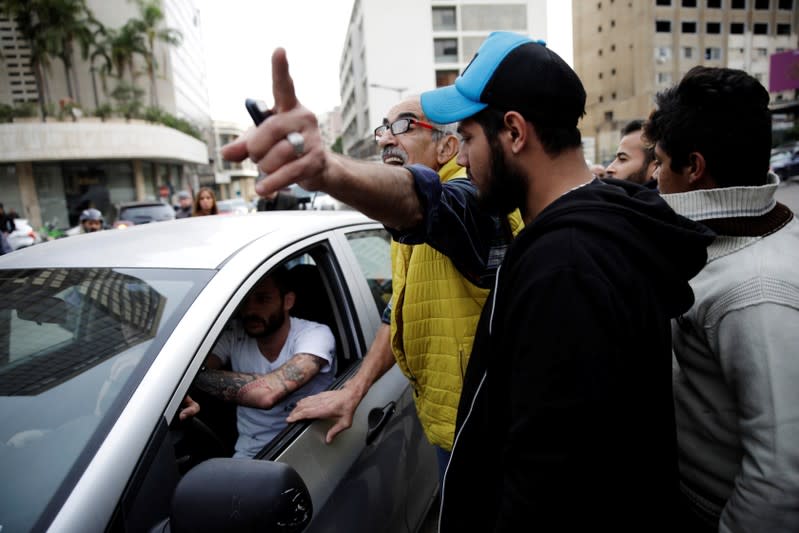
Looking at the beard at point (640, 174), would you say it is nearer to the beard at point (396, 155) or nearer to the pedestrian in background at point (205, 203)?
the beard at point (396, 155)

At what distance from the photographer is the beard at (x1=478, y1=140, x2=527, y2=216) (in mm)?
1265

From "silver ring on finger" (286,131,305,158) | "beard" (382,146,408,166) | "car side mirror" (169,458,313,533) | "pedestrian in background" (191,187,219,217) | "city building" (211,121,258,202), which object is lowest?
"car side mirror" (169,458,313,533)

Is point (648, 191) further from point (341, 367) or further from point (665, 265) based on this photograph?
point (341, 367)

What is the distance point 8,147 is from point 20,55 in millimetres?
10752

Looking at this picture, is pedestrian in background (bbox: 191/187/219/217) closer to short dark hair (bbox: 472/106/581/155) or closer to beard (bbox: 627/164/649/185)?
beard (bbox: 627/164/649/185)

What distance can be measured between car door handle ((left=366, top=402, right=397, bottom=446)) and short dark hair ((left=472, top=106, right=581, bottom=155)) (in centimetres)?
117

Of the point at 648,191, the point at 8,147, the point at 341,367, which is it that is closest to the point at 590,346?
the point at 648,191

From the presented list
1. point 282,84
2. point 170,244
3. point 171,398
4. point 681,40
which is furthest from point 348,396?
point 681,40

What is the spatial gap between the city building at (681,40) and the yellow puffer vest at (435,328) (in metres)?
54.8

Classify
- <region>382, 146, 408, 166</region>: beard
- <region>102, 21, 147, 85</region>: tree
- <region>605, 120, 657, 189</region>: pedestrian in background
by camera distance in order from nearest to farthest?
<region>382, 146, 408, 166</region>: beard < <region>605, 120, 657, 189</region>: pedestrian in background < <region>102, 21, 147, 85</region>: tree

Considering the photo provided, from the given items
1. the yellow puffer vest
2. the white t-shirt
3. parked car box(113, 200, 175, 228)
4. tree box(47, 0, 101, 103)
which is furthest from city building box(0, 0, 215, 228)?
the yellow puffer vest

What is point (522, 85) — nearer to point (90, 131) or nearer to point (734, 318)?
point (734, 318)

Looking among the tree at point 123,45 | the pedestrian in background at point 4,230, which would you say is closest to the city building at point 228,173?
the tree at point 123,45

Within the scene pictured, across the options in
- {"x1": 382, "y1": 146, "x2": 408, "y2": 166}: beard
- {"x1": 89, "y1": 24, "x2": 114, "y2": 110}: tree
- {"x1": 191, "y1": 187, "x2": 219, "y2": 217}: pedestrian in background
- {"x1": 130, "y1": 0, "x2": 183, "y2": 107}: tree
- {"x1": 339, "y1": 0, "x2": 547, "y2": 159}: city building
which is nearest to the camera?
{"x1": 382, "y1": 146, "x2": 408, "y2": 166}: beard
